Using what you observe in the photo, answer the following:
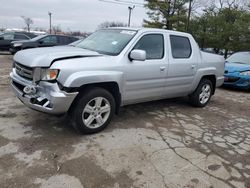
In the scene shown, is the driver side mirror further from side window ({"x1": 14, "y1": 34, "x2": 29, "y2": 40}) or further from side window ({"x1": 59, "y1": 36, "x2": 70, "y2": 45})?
side window ({"x1": 14, "y1": 34, "x2": 29, "y2": 40})

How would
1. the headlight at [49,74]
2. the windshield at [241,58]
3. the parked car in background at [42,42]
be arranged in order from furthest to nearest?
the parked car in background at [42,42], the windshield at [241,58], the headlight at [49,74]

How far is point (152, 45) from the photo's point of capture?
15.5 ft

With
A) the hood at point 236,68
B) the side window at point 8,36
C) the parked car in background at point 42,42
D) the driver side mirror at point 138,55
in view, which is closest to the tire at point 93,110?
the driver side mirror at point 138,55

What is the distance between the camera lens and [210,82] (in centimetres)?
623

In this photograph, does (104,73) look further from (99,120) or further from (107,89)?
(99,120)

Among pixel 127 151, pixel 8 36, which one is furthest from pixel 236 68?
pixel 8 36

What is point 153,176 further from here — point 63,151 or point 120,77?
point 120,77

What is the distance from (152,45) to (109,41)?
2.68ft

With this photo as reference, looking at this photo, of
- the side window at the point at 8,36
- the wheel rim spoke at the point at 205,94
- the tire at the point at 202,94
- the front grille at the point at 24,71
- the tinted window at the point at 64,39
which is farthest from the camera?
the side window at the point at 8,36

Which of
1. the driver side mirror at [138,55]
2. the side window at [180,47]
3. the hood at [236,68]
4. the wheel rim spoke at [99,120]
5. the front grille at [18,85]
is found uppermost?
the side window at [180,47]

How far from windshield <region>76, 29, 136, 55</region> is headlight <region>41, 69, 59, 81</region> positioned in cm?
109

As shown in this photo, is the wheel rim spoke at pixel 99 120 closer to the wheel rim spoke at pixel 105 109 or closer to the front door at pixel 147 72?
the wheel rim spoke at pixel 105 109

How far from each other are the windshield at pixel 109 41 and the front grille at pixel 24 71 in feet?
4.11

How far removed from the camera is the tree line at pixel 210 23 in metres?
19.5
